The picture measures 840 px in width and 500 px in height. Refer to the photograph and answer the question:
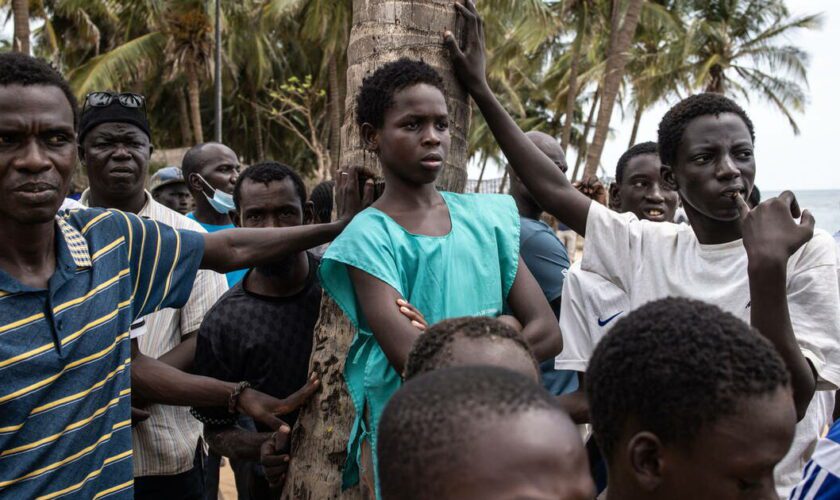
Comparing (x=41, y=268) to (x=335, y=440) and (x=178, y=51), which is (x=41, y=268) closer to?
(x=335, y=440)

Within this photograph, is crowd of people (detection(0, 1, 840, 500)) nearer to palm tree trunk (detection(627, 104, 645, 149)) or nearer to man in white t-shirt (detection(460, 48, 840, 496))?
man in white t-shirt (detection(460, 48, 840, 496))

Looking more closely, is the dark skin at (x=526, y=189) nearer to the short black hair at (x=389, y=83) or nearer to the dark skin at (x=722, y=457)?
the short black hair at (x=389, y=83)

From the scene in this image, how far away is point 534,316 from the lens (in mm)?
2629

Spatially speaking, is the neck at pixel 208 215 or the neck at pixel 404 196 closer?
the neck at pixel 404 196

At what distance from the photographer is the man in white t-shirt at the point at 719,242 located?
2221 mm

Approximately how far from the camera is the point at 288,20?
24.8 metres

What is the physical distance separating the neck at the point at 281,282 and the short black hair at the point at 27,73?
1209 mm

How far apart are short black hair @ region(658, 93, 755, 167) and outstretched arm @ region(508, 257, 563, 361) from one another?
664 mm

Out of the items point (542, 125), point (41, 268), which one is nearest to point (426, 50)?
point (41, 268)

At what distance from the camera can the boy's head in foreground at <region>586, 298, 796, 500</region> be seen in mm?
1587

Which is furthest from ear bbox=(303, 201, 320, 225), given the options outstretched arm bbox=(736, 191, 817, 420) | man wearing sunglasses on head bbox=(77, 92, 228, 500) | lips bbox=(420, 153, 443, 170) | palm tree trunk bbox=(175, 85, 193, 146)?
palm tree trunk bbox=(175, 85, 193, 146)

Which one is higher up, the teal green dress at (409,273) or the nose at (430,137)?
the nose at (430,137)

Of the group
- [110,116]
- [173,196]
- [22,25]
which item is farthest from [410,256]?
[22,25]

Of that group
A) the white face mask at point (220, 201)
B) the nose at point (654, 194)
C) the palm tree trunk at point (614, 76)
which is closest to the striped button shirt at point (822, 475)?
the nose at point (654, 194)
